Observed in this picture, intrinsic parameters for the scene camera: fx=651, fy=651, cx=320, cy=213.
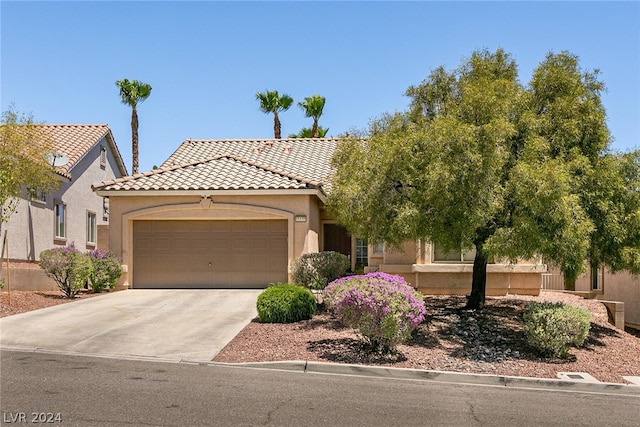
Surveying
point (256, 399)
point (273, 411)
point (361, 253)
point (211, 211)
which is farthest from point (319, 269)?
point (273, 411)

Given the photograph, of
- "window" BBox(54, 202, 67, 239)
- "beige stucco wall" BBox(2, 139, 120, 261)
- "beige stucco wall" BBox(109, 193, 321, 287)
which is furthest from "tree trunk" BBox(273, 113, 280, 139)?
"beige stucco wall" BBox(109, 193, 321, 287)

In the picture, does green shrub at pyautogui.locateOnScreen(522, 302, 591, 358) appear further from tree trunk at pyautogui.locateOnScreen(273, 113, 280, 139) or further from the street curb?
tree trunk at pyautogui.locateOnScreen(273, 113, 280, 139)

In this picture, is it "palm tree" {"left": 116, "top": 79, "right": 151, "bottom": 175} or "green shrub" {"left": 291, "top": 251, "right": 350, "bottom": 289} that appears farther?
"palm tree" {"left": 116, "top": 79, "right": 151, "bottom": 175}

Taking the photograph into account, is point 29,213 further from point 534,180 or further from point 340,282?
point 534,180

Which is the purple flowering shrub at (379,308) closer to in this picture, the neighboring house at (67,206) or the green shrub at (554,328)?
the green shrub at (554,328)

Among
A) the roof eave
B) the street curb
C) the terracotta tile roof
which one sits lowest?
the street curb

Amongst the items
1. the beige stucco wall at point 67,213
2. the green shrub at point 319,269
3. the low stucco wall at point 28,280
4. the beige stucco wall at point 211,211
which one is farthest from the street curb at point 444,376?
the beige stucco wall at point 67,213

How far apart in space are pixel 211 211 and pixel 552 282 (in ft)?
44.3

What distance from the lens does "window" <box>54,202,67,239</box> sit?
27.3 metres

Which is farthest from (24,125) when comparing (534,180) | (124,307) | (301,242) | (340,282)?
(534,180)

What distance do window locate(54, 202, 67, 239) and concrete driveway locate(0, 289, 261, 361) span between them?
945 centimetres
